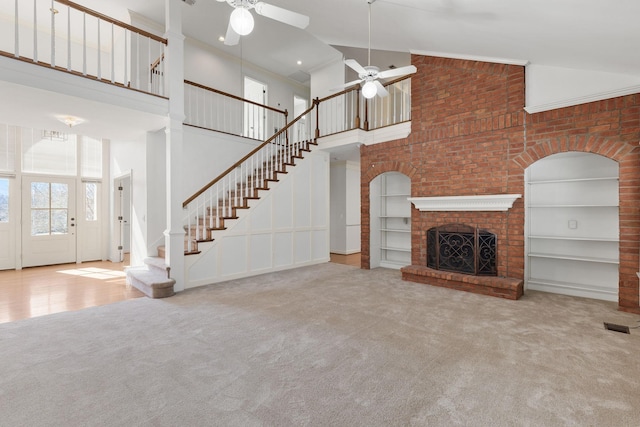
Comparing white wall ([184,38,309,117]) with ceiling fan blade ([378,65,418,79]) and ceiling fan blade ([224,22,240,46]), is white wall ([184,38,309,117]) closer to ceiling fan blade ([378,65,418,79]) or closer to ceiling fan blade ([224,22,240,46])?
ceiling fan blade ([224,22,240,46])

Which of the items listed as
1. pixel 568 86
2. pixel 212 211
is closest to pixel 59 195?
pixel 212 211

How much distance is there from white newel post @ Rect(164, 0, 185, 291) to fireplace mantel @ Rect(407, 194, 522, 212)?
3.98m

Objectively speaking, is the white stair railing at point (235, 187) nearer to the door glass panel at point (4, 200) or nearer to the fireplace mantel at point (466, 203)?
the fireplace mantel at point (466, 203)

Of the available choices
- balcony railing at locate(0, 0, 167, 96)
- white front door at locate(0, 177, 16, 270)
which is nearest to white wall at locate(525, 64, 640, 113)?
balcony railing at locate(0, 0, 167, 96)

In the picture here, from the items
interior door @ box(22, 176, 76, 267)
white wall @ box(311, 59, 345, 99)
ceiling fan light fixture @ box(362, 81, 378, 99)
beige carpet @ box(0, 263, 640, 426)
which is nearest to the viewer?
beige carpet @ box(0, 263, 640, 426)

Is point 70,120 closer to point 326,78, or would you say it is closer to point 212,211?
point 212,211

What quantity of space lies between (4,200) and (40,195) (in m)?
0.58

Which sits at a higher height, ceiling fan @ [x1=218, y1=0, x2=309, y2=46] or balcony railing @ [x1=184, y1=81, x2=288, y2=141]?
balcony railing @ [x1=184, y1=81, x2=288, y2=141]

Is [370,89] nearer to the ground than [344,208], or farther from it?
farther from it

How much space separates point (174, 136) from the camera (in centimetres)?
454

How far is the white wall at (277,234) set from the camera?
5.10m

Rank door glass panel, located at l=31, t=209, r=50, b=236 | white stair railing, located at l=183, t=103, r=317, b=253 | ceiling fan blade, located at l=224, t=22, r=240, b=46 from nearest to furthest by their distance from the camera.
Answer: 1. ceiling fan blade, located at l=224, t=22, r=240, b=46
2. white stair railing, located at l=183, t=103, r=317, b=253
3. door glass panel, located at l=31, t=209, r=50, b=236

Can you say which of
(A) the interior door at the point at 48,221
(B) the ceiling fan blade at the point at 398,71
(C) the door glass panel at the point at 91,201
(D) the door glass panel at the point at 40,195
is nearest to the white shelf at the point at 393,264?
(B) the ceiling fan blade at the point at 398,71

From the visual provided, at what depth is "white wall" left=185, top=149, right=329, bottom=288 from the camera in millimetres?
5098
